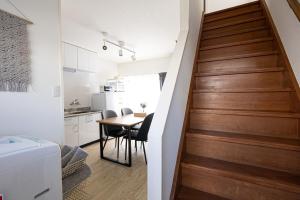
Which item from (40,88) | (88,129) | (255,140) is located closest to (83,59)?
(88,129)

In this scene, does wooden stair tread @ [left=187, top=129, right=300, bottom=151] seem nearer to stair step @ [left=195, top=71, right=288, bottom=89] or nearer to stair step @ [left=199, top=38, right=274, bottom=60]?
stair step @ [left=195, top=71, right=288, bottom=89]

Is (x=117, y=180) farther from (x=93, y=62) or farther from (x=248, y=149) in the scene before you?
(x=93, y=62)

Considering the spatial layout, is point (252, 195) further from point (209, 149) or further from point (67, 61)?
point (67, 61)

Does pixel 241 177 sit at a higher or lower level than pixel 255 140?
lower

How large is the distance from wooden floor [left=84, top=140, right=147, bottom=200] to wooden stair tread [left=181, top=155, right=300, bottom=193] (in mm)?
1009

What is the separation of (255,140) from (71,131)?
10.8 ft

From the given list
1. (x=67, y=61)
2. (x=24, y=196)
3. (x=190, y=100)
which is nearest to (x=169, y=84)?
(x=190, y=100)

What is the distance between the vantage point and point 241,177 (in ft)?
3.18

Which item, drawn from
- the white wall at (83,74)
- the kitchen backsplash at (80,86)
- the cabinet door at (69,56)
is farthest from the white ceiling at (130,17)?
the kitchen backsplash at (80,86)

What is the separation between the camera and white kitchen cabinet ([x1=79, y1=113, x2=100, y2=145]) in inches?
141

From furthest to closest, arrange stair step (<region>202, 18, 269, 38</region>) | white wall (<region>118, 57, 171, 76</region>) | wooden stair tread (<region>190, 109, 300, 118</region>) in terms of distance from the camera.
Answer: white wall (<region>118, 57, 171, 76</region>) < stair step (<region>202, 18, 269, 38</region>) < wooden stair tread (<region>190, 109, 300, 118</region>)

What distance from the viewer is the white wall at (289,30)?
114 cm

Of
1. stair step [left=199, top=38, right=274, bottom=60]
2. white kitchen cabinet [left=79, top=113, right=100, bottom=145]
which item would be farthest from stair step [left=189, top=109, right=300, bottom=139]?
white kitchen cabinet [left=79, top=113, right=100, bottom=145]

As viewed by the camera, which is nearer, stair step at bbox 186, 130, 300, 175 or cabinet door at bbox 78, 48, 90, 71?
stair step at bbox 186, 130, 300, 175
